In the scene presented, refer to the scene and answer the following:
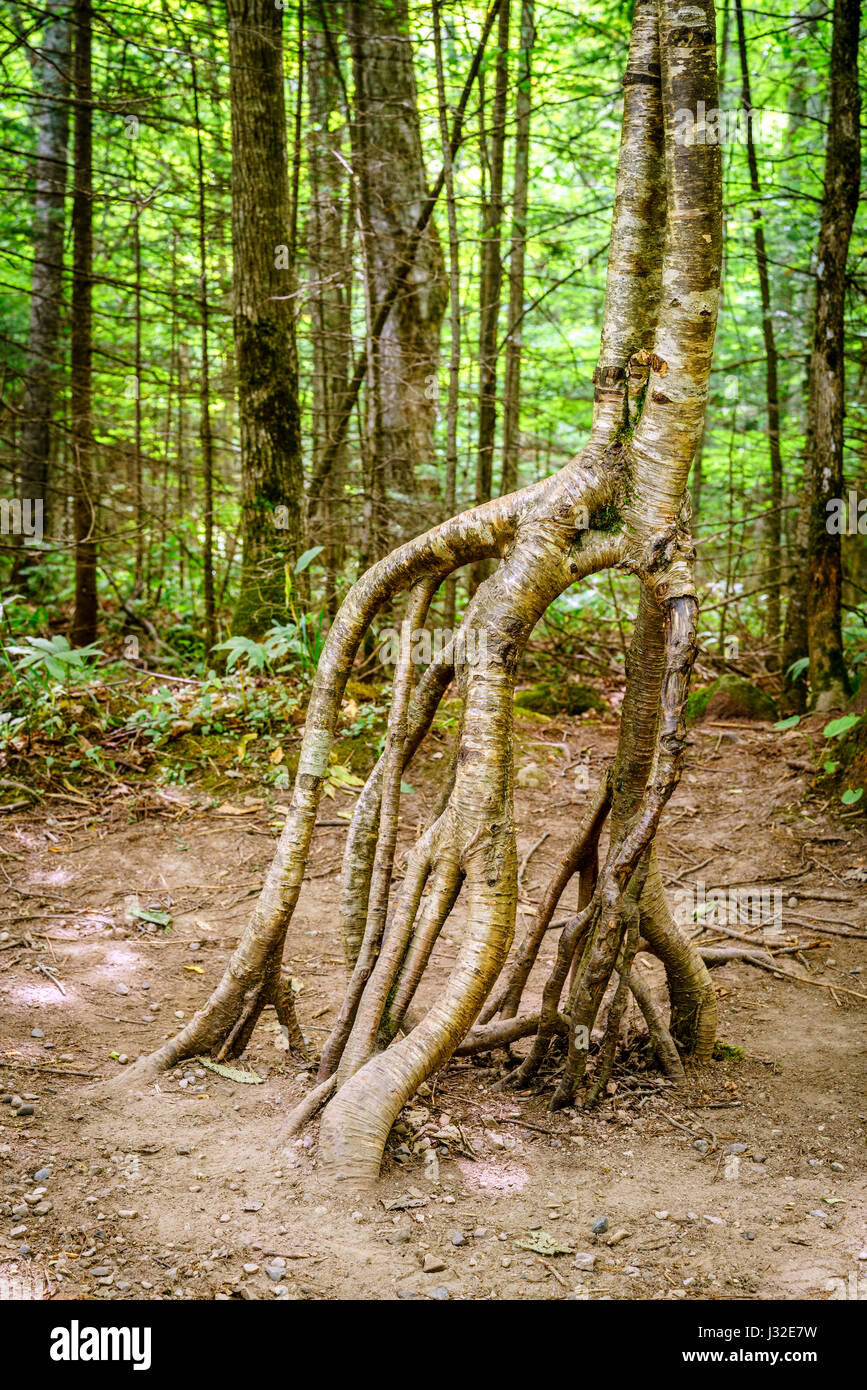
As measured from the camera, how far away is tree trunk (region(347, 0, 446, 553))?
9484mm

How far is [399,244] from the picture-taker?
9961mm

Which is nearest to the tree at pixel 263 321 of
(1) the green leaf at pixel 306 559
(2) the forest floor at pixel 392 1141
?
(1) the green leaf at pixel 306 559

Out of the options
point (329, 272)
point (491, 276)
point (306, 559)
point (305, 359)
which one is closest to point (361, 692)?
point (306, 559)

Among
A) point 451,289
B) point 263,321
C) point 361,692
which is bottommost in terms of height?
point 361,692

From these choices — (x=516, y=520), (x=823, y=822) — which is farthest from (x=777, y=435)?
(x=516, y=520)

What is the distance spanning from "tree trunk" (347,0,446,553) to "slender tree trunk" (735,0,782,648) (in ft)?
10.1

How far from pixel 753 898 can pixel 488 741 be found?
3322mm

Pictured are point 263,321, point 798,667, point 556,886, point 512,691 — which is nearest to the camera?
point 512,691

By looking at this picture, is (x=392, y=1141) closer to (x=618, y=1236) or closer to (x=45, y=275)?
(x=618, y=1236)

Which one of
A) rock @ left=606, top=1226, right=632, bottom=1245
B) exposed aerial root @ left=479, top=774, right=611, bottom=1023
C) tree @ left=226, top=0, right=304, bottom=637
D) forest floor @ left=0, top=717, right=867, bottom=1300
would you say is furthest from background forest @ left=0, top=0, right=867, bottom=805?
rock @ left=606, top=1226, right=632, bottom=1245

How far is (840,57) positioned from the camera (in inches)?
293

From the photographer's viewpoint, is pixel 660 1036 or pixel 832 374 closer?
pixel 660 1036

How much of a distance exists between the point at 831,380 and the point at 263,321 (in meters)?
4.75
